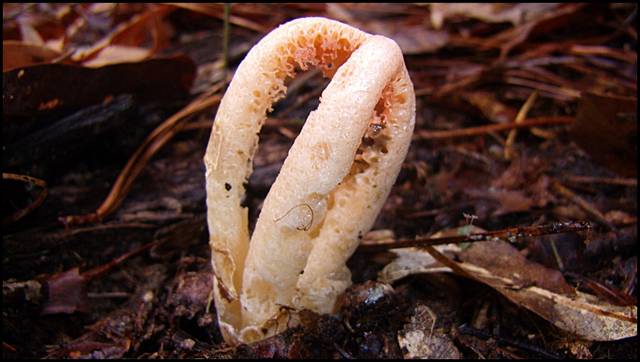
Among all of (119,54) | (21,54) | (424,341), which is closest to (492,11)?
(119,54)

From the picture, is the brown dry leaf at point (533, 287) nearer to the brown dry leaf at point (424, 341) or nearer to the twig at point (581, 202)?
the brown dry leaf at point (424, 341)

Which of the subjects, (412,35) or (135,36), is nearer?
(135,36)

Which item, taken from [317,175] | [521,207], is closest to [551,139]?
[521,207]

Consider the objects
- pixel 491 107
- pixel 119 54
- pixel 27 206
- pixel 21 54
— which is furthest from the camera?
pixel 491 107

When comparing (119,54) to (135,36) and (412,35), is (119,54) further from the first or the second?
(412,35)

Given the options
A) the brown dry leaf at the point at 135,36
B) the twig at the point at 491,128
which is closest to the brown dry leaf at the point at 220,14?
the brown dry leaf at the point at 135,36

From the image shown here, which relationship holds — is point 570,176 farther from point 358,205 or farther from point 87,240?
point 87,240
